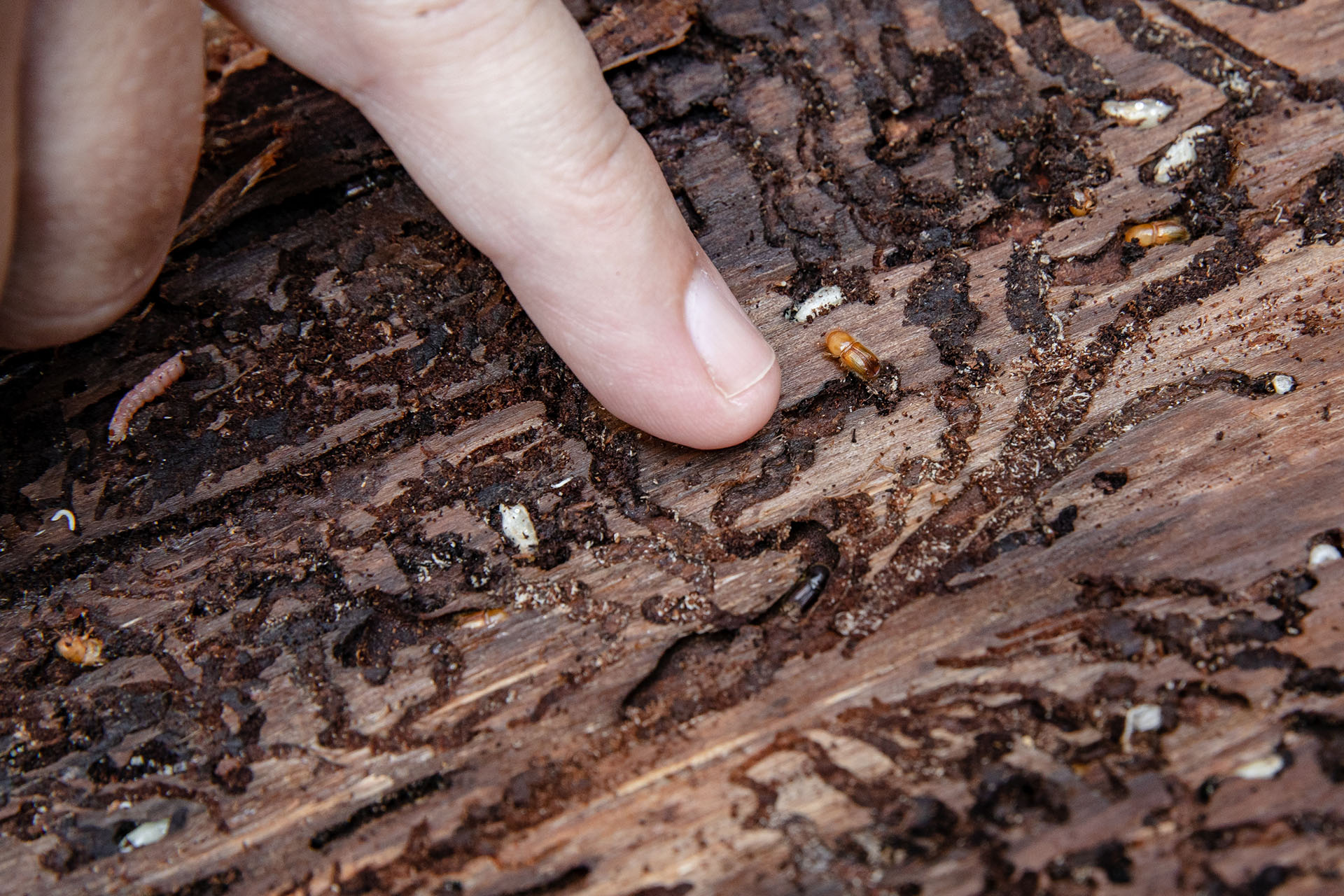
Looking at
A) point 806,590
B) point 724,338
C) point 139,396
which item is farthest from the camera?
point 139,396

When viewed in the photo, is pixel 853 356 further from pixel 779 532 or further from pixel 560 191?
pixel 560 191

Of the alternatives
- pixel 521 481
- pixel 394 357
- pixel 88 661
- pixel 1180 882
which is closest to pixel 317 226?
pixel 394 357

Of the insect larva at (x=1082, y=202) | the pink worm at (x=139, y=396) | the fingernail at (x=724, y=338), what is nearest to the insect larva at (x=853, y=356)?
the fingernail at (x=724, y=338)

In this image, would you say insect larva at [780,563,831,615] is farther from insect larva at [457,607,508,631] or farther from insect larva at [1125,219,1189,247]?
insect larva at [1125,219,1189,247]

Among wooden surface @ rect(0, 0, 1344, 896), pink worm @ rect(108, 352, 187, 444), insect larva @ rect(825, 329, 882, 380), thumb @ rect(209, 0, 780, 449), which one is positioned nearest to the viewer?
wooden surface @ rect(0, 0, 1344, 896)

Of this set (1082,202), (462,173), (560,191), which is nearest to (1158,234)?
(1082,202)

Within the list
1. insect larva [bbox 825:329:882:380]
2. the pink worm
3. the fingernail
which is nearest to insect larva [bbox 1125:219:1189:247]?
insect larva [bbox 825:329:882:380]

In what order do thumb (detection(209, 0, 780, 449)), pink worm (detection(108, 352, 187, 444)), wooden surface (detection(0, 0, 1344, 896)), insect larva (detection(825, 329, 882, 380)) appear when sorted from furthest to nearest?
pink worm (detection(108, 352, 187, 444)) < insect larva (detection(825, 329, 882, 380)) < thumb (detection(209, 0, 780, 449)) < wooden surface (detection(0, 0, 1344, 896))
